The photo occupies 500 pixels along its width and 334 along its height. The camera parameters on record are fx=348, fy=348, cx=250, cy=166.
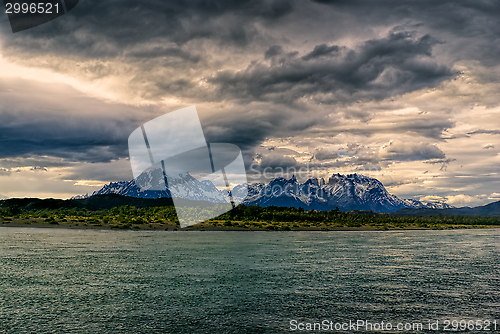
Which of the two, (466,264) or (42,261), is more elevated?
(42,261)

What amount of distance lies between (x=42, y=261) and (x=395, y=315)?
193 ft

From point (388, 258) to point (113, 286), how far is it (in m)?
61.7

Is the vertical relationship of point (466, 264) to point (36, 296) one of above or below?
below

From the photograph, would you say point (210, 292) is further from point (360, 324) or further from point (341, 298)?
point (360, 324)

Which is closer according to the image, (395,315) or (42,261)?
(395,315)

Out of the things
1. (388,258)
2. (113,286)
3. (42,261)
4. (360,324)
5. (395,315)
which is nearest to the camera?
(360,324)

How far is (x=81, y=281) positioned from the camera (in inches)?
1828

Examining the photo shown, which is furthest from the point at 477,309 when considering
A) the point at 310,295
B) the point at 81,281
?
the point at 81,281

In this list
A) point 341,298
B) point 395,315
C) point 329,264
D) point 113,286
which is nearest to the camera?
point 395,315

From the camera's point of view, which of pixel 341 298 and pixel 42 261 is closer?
pixel 341 298

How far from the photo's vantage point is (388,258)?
80625mm

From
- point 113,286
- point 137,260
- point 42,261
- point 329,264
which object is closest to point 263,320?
point 113,286

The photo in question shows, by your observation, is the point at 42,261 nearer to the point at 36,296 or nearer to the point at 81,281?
the point at 81,281

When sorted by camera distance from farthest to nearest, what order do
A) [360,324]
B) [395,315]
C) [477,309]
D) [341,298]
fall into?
1. [341,298]
2. [477,309]
3. [395,315]
4. [360,324]
